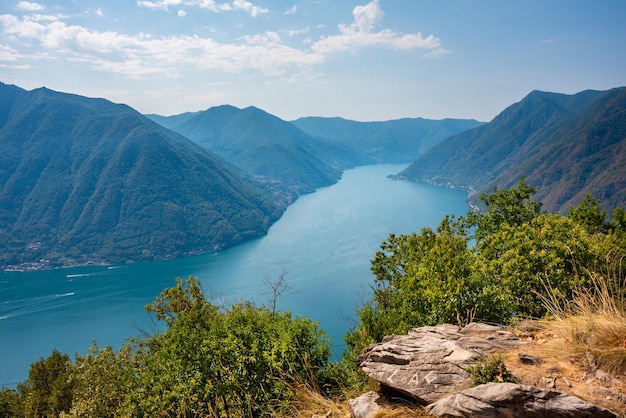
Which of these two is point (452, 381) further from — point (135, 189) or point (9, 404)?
point (135, 189)

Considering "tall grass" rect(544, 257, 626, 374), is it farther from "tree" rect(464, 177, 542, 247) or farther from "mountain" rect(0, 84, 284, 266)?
"mountain" rect(0, 84, 284, 266)

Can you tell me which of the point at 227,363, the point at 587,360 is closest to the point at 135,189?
the point at 227,363

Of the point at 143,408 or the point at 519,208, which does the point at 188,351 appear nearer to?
the point at 143,408

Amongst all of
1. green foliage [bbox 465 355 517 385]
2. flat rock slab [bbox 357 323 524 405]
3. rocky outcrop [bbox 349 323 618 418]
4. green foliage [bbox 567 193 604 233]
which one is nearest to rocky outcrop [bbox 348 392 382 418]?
rocky outcrop [bbox 349 323 618 418]

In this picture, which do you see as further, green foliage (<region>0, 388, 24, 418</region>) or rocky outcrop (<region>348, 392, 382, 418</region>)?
green foliage (<region>0, 388, 24, 418</region>)

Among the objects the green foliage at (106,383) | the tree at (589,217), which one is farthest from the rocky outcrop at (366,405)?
the tree at (589,217)

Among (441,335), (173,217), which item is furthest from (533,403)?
(173,217)

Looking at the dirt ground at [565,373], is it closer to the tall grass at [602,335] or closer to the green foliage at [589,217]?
the tall grass at [602,335]

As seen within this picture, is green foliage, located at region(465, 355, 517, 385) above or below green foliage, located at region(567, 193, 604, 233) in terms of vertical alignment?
above
